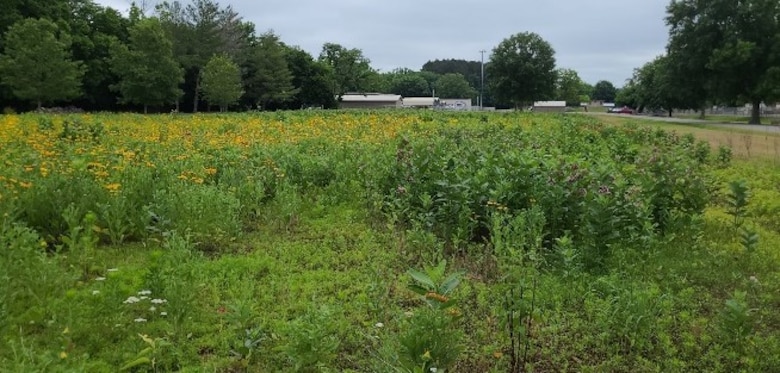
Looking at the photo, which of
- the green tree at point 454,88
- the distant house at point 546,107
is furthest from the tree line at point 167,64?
the green tree at point 454,88

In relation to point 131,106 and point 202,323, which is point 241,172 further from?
point 131,106

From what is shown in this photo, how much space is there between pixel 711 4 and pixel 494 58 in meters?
23.3

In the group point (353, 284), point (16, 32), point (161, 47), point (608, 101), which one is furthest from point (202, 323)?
point (608, 101)

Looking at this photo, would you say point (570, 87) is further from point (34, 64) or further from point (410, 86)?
point (34, 64)

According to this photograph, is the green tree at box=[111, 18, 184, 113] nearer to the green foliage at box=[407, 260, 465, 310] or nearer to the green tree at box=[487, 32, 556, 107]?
the green tree at box=[487, 32, 556, 107]

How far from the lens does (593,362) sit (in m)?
3.24

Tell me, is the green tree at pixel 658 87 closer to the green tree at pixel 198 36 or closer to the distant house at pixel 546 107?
the distant house at pixel 546 107

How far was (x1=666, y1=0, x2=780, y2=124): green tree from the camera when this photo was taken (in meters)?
35.8

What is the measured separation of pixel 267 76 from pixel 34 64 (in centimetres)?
2380

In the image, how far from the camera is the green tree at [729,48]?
35844 mm

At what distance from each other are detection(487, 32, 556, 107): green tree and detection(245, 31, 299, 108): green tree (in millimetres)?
21573

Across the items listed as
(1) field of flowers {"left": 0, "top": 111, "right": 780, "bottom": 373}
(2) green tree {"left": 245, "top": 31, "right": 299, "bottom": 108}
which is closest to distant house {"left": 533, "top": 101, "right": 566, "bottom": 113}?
(2) green tree {"left": 245, "top": 31, "right": 299, "bottom": 108}

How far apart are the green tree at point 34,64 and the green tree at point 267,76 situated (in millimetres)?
22614

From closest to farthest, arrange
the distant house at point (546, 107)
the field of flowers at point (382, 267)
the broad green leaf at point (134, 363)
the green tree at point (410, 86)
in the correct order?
the broad green leaf at point (134, 363) → the field of flowers at point (382, 267) → the distant house at point (546, 107) → the green tree at point (410, 86)
